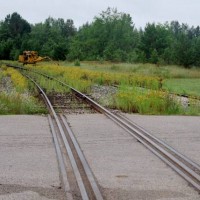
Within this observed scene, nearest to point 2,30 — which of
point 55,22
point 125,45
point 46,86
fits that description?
point 125,45

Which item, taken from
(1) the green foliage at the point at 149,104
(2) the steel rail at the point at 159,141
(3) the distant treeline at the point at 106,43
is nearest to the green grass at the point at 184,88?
(1) the green foliage at the point at 149,104

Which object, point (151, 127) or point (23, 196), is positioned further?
point (151, 127)

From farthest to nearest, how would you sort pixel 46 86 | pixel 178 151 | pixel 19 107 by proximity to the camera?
1. pixel 46 86
2. pixel 19 107
3. pixel 178 151

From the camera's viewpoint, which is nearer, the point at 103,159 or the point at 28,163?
the point at 28,163

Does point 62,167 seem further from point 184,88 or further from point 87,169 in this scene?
point 184,88

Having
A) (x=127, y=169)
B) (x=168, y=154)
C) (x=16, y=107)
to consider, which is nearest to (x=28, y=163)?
(x=127, y=169)

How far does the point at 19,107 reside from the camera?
1330 cm

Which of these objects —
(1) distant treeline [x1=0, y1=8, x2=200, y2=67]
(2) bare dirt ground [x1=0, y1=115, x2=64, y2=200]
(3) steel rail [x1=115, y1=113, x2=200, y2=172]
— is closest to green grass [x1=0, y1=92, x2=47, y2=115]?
(2) bare dirt ground [x1=0, y1=115, x2=64, y2=200]

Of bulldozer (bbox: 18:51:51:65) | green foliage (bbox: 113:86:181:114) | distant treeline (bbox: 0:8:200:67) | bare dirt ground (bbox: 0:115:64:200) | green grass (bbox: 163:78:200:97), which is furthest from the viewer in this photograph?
distant treeline (bbox: 0:8:200:67)

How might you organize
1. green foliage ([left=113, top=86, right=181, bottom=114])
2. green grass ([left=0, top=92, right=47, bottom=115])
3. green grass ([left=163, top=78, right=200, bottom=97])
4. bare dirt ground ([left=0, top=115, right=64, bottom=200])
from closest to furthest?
bare dirt ground ([left=0, top=115, right=64, bottom=200]) < green grass ([left=0, top=92, right=47, bottom=115]) < green foliage ([left=113, top=86, right=181, bottom=114]) < green grass ([left=163, top=78, right=200, bottom=97])

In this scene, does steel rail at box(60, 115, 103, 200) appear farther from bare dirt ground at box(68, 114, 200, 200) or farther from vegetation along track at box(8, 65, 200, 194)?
vegetation along track at box(8, 65, 200, 194)

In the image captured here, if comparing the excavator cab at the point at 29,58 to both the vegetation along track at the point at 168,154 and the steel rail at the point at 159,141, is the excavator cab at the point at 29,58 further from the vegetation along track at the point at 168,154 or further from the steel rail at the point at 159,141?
the vegetation along track at the point at 168,154

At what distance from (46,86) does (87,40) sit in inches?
3435

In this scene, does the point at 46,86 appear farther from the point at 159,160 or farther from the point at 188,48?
the point at 188,48
